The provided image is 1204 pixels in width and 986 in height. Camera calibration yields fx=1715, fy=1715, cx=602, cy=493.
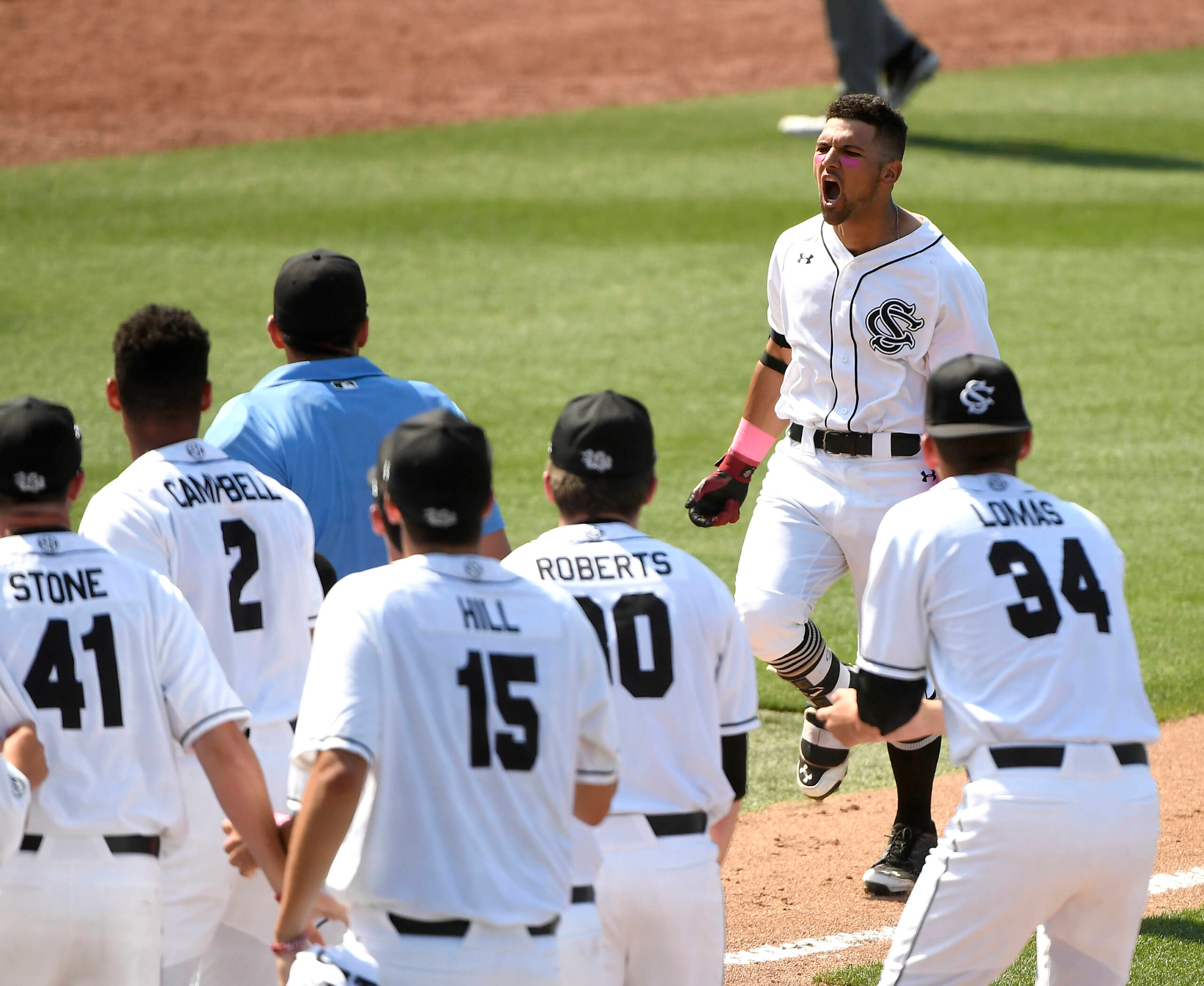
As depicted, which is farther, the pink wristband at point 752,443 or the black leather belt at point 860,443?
the pink wristband at point 752,443

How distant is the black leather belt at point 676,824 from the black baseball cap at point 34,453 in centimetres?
128

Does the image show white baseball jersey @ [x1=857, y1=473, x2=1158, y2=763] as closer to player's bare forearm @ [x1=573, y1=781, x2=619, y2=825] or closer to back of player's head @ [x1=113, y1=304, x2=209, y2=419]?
player's bare forearm @ [x1=573, y1=781, x2=619, y2=825]

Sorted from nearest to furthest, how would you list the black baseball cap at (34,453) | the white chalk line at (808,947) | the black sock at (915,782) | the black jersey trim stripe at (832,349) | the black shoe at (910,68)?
the black baseball cap at (34,453), the white chalk line at (808,947), the black sock at (915,782), the black jersey trim stripe at (832,349), the black shoe at (910,68)

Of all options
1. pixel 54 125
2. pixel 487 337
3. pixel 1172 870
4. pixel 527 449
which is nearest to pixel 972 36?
pixel 54 125

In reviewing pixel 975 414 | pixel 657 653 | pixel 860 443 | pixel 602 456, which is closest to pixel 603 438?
pixel 602 456

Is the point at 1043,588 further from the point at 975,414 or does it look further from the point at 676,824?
the point at 676,824

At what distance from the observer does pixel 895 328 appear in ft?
17.5

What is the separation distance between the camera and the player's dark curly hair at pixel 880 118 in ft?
17.9

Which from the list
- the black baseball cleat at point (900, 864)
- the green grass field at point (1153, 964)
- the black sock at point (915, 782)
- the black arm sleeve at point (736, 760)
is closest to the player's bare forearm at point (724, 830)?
the black arm sleeve at point (736, 760)

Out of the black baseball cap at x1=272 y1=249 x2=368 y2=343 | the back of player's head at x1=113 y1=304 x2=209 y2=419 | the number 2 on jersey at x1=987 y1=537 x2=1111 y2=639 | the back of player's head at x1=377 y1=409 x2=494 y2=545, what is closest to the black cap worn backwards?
the back of player's head at x1=377 y1=409 x2=494 y2=545

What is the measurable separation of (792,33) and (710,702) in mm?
24226

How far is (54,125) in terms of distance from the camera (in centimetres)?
2039

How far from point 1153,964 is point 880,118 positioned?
2668mm

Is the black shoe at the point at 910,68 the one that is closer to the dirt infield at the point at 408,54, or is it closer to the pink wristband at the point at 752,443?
the dirt infield at the point at 408,54
